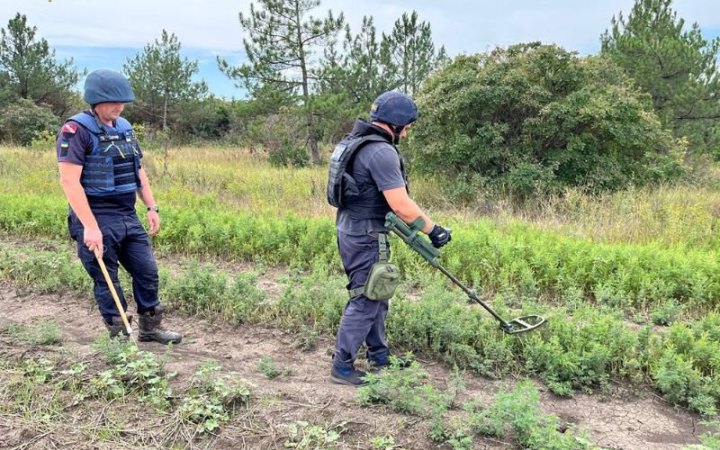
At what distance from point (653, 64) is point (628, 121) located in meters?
6.51

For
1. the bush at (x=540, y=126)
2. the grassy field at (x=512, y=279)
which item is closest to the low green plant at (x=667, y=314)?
the grassy field at (x=512, y=279)

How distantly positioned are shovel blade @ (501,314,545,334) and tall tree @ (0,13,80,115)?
92.0 ft

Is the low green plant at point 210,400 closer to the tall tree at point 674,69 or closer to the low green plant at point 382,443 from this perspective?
the low green plant at point 382,443

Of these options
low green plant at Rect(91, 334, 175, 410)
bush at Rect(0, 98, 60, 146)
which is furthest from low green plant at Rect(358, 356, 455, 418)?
bush at Rect(0, 98, 60, 146)

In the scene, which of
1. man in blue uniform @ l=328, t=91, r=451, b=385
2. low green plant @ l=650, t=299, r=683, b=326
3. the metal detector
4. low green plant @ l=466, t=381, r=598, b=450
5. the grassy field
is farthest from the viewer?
low green plant @ l=650, t=299, r=683, b=326

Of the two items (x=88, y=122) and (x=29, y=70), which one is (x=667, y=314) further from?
(x=29, y=70)

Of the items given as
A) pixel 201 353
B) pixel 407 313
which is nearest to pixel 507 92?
pixel 407 313

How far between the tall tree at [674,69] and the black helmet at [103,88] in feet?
49.4

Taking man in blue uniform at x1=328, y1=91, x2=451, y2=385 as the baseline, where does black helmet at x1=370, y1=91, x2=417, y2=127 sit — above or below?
above

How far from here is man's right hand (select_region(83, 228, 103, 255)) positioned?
3.71 meters

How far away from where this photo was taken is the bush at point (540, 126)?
34.9 feet

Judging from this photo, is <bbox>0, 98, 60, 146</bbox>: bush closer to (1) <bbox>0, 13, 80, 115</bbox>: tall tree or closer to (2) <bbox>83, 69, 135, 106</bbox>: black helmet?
(1) <bbox>0, 13, 80, 115</bbox>: tall tree

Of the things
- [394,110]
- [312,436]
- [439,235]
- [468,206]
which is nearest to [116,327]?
[312,436]

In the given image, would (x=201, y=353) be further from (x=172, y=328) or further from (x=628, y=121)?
(x=628, y=121)
